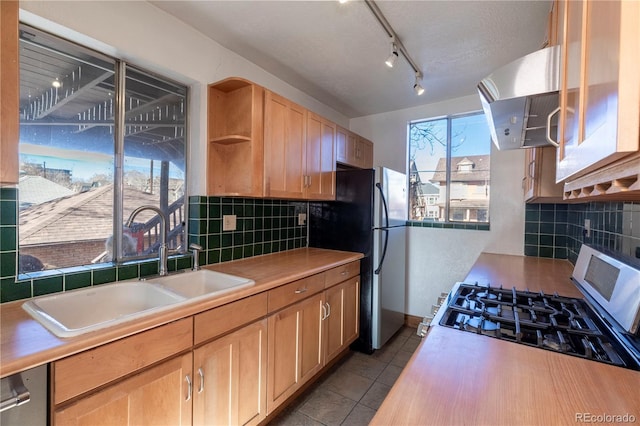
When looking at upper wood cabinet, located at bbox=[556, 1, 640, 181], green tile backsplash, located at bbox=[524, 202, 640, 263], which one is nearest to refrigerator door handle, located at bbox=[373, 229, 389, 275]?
green tile backsplash, located at bbox=[524, 202, 640, 263]

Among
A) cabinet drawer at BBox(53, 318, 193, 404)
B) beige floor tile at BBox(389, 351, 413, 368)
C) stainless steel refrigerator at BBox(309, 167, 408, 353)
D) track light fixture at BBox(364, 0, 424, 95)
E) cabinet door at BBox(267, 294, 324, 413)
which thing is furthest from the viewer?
stainless steel refrigerator at BBox(309, 167, 408, 353)

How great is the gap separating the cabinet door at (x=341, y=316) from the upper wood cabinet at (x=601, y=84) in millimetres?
1787

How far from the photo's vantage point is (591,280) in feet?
4.69

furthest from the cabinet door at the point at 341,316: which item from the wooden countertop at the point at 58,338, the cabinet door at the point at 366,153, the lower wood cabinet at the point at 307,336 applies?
the cabinet door at the point at 366,153

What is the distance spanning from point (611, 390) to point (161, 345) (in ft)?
4.76

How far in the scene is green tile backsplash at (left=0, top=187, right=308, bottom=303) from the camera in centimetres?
125

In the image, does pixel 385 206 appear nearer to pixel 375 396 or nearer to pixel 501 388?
pixel 375 396

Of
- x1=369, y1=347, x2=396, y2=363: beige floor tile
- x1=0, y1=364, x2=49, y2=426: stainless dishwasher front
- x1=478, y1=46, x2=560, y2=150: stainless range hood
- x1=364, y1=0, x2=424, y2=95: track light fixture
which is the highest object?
x1=364, y1=0, x2=424, y2=95: track light fixture

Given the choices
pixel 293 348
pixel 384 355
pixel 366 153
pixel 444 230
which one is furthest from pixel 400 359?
pixel 366 153

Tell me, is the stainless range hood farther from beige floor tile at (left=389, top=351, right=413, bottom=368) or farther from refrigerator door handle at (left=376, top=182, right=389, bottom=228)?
beige floor tile at (left=389, top=351, right=413, bottom=368)

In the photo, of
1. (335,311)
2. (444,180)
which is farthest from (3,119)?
(444,180)

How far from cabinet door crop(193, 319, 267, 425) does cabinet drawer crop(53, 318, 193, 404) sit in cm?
14

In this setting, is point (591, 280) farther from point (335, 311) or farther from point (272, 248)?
point (272, 248)

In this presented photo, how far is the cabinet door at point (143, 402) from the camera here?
0.96 metres
